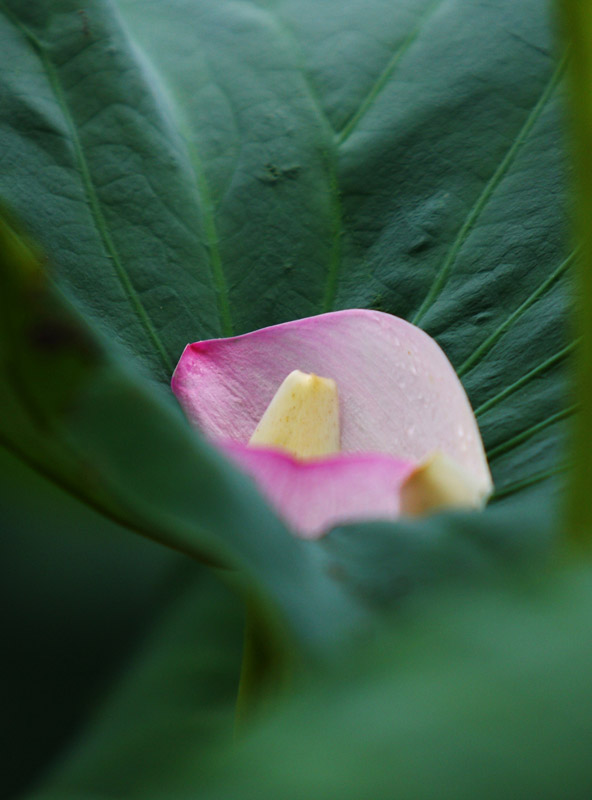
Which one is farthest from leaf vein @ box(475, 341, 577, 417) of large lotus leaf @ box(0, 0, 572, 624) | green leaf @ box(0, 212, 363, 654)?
green leaf @ box(0, 212, 363, 654)

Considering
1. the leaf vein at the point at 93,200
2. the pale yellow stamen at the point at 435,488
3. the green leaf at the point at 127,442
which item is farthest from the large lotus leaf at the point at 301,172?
the green leaf at the point at 127,442

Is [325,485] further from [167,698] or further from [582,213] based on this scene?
[167,698]

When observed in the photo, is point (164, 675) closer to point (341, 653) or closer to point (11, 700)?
point (11, 700)

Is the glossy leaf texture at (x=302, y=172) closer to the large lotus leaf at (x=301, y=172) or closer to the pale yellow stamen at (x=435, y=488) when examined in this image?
the large lotus leaf at (x=301, y=172)

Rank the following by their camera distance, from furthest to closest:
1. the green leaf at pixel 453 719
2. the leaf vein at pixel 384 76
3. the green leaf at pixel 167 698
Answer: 1. the green leaf at pixel 167 698
2. the leaf vein at pixel 384 76
3. the green leaf at pixel 453 719

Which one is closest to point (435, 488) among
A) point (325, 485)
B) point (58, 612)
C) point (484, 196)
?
point (325, 485)

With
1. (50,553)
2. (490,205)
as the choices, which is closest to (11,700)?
(50,553)

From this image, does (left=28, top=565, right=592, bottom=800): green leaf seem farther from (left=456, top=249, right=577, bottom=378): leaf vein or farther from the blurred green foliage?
(left=456, top=249, right=577, bottom=378): leaf vein
